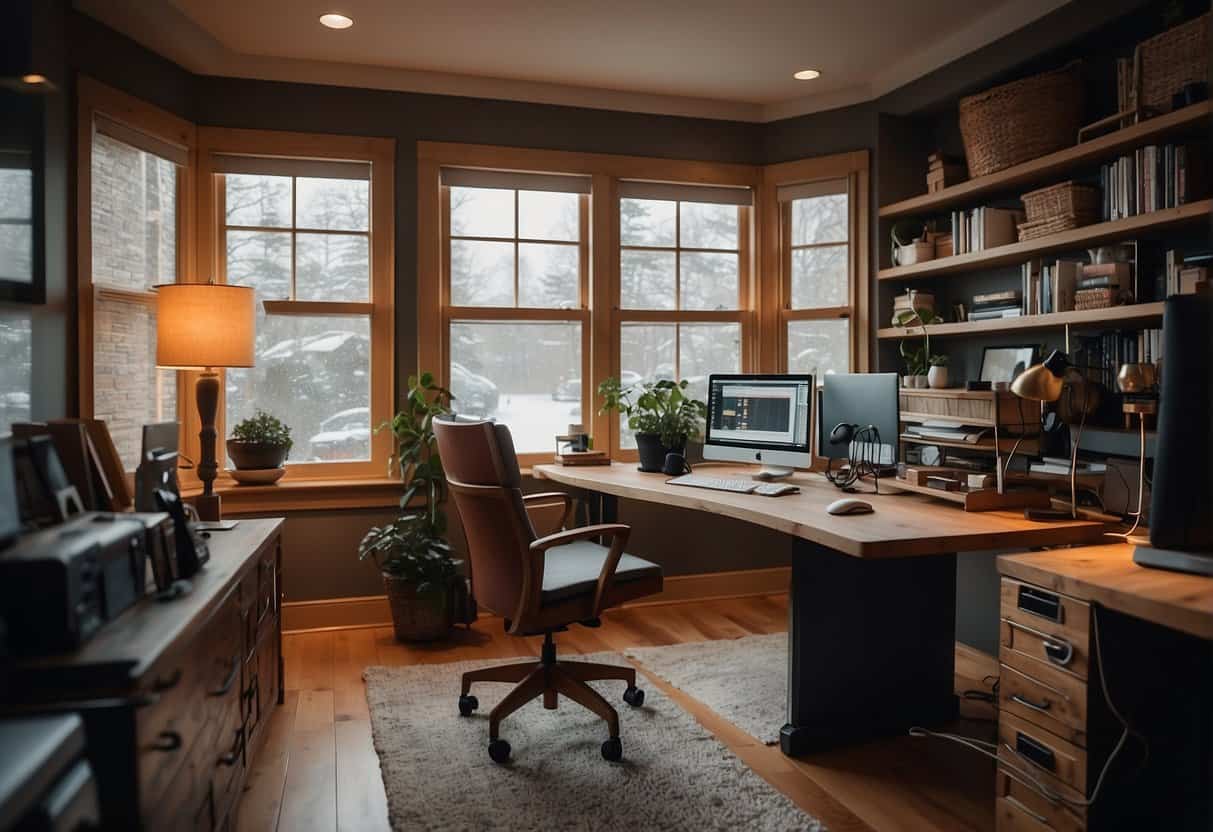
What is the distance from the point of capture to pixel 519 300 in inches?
169

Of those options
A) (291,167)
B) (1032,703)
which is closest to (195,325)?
(291,167)

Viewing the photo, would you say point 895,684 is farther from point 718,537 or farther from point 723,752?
point 718,537

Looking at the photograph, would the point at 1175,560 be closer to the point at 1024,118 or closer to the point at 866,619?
the point at 866,619

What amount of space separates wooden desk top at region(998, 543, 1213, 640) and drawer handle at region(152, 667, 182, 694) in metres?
1.82

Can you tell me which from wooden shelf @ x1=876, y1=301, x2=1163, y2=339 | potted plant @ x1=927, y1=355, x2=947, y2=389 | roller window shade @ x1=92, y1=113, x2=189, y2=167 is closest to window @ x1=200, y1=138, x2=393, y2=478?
roller window shade @ x1=92, y1=113, x2=189, y2=167

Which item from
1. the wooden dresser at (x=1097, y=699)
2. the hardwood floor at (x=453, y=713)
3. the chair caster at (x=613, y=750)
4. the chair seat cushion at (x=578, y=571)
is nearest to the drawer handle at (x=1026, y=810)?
the wooden dresser at (x=1097, y=699)

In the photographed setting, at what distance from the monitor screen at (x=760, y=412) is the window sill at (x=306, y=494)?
1485mm

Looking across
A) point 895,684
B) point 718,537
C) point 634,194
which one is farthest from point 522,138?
point 895,684

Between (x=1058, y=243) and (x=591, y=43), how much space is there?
2039 millimetres

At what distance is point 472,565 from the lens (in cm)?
283

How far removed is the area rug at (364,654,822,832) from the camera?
2270 mm

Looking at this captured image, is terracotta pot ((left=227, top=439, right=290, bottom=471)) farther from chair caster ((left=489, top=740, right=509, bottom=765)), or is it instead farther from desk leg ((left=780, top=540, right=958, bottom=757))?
desk leg ((left=780, top=540, right=958, bottom=757))

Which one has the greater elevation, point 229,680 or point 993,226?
point 993,226

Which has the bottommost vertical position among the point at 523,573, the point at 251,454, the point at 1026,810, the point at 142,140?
the point at 1026,810
